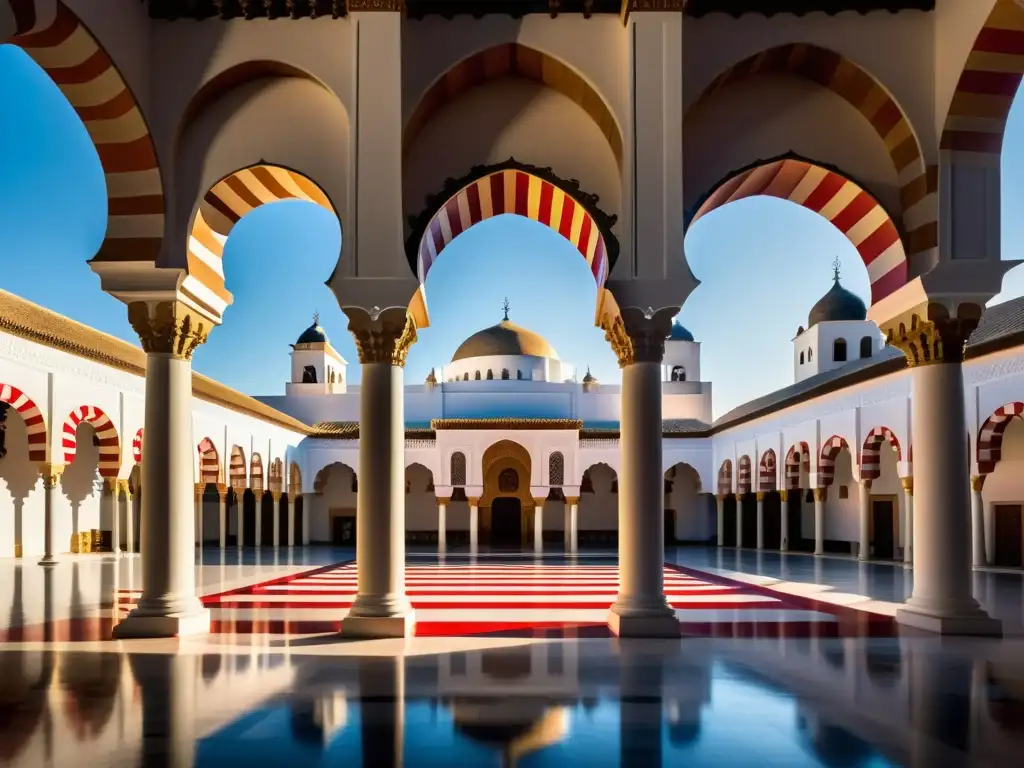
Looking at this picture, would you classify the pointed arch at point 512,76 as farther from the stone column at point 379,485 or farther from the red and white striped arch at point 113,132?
the red and white striped arch at point 113,132

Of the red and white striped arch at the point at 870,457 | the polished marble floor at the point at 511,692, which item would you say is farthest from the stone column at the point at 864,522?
the polished marble floor at the point at 511,692

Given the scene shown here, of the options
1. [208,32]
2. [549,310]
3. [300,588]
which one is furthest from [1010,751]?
[549,310]

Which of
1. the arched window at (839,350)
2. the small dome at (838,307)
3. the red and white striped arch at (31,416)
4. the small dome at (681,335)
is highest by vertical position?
the small dome at (838,307)

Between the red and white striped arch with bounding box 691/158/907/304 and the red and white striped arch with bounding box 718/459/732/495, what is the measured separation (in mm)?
17352

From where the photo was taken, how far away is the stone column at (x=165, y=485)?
651cm

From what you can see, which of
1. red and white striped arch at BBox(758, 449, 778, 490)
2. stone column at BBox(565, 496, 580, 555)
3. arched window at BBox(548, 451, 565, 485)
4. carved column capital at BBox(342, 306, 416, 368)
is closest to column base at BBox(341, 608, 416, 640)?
carved column capital at BBox(342, 306, 416, 368)

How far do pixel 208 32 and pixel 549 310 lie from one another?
2968 cm

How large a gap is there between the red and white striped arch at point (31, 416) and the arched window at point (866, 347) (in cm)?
2515

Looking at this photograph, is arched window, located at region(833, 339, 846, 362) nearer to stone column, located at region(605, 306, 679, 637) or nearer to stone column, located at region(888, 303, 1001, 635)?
stone column, located at region(888, 303, 1001, 635)

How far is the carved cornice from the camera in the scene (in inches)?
263

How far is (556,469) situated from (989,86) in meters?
17.0

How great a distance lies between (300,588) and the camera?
11.3m

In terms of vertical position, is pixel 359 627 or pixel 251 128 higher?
pixel 251 128

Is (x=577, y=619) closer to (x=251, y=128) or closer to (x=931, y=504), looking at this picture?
(x=931, y=504)
